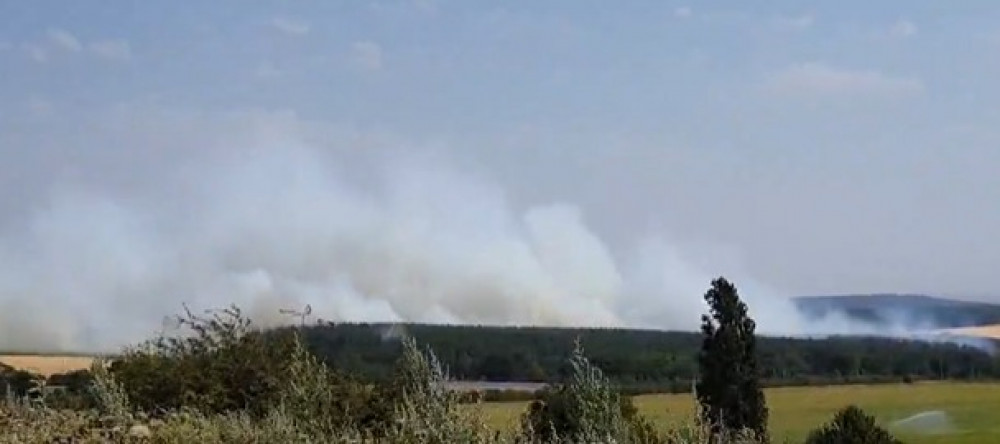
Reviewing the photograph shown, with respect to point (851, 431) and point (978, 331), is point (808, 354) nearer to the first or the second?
point (978, 331)

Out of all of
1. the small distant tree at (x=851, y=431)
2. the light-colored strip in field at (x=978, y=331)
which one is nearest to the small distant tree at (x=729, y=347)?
the small distant tree at (x=851, y=431)

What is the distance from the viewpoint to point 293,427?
347 inches

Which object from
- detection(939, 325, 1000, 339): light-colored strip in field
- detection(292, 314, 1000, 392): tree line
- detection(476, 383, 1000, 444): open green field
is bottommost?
detection(476, 383, 1000, 444): open green field

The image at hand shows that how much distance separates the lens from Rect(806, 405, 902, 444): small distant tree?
16.6 meters

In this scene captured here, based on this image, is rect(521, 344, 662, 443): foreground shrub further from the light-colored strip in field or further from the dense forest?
the light-colored strip in field

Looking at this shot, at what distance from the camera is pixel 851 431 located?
55.9 ft

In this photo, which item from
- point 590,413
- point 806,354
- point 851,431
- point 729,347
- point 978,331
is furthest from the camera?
point 806,354

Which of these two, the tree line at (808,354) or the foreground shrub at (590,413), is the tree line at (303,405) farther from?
the tree line at (808,354)

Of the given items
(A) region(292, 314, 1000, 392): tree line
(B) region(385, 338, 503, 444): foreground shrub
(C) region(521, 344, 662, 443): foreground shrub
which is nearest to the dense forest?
(A) region(292, 314, 1000, 392): tree line

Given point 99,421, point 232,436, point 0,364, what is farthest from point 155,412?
point 0,364

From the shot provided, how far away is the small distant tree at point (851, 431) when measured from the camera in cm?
1658

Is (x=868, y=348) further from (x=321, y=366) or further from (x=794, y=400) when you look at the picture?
(x=321, y=366)

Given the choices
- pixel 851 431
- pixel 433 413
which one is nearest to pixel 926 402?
pixel 851 431

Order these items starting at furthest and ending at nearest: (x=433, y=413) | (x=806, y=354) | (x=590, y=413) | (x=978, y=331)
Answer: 1. (x=806, y=354)
2. (x=978, y=331)
3. (x=433, y=413)
4. (x=590, y=413)
